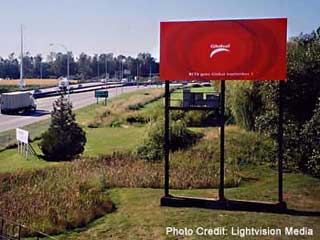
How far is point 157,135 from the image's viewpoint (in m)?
29.3

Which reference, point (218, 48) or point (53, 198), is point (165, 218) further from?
point (218, 48)

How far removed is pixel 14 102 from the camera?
5928 cm

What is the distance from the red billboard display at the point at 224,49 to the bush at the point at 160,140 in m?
11.0

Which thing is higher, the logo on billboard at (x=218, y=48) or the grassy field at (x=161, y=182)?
the logo on billboard at (x=218, y=48)

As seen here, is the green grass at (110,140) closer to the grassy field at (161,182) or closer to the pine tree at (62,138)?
the grassy field at (161,182)

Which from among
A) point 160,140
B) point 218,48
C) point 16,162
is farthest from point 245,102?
point 218,48

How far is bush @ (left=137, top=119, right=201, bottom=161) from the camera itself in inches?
1102

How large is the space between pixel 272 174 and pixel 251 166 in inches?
80.1

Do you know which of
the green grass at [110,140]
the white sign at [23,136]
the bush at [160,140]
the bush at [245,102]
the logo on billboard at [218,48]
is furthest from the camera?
the bush at [245,102]

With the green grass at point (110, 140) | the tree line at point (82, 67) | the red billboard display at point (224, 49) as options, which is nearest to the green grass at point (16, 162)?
the green grass at point (110, 140)

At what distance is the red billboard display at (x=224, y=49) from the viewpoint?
→ 53.9 ft

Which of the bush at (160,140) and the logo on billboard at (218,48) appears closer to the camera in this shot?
the logo on billboard at (218,48)

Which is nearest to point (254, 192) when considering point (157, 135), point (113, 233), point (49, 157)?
point (113, 233)

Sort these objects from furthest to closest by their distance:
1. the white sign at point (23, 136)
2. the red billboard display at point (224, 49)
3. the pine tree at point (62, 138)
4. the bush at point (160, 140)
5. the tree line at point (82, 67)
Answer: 1. the tree line at point (82, 67)
2. the white sign at point (23, 136)
3. the pine tree at point (62, 138)
4. the bush at point (160, 140)
5. the red billboard display at point (224, 49)
